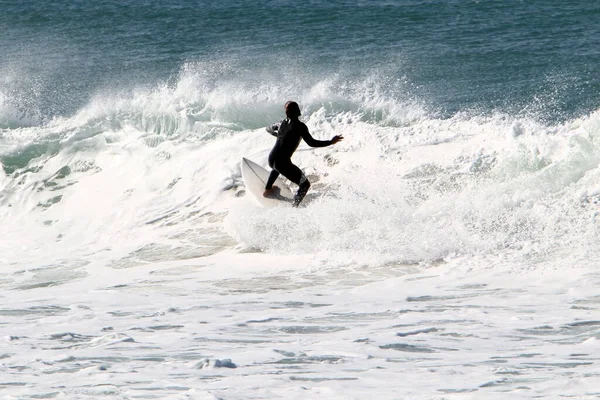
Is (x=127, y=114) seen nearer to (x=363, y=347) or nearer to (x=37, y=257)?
(x=37, y=257)

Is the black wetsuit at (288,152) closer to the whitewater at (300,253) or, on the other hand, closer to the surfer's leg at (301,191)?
the surfer's leg at (301,191)

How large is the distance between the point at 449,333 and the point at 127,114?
36.1 ft

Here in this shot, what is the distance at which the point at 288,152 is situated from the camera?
11641 mm

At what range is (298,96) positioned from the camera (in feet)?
56.1

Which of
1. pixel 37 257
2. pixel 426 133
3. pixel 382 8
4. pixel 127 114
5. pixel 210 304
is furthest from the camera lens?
pixel 382 8

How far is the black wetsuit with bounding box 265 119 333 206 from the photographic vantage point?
37.9 ft

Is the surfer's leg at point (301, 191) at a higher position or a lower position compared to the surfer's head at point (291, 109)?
lower

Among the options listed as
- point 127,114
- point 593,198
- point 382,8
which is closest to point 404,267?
point 593,198

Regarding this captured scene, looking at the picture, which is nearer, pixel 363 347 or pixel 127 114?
pixel 363 347

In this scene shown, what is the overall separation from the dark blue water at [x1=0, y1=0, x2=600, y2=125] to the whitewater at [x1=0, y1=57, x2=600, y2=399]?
168cm

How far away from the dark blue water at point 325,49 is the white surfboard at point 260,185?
4.73 meters

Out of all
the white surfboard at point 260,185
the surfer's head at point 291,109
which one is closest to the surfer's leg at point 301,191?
the white surfboard at point 260,185

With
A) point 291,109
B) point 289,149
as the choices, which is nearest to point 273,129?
point 289,149

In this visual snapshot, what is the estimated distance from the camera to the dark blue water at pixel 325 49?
59.3 ft
